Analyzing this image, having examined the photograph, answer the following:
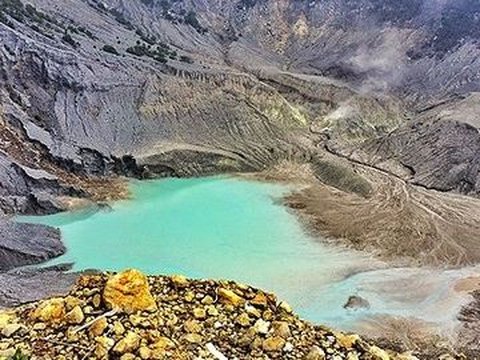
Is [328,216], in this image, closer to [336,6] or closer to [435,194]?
[435,194]

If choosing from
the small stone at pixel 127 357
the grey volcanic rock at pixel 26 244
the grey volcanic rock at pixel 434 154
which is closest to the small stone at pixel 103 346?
the small stone at pixel 127 357

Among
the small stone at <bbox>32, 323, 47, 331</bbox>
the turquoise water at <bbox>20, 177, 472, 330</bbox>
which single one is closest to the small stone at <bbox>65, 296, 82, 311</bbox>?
the small stone at <bbox>32, 323, 47, 331</bbox>

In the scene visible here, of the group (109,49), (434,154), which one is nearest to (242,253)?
(434,154)

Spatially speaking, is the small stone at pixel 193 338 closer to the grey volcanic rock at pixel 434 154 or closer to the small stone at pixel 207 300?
the small stone at pixel 207 300

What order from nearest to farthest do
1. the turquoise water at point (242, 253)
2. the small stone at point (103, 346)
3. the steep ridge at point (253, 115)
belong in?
the small stone at point (103, 346) < the turquoise water at point (242, 253) < the steep ridge at point (253, 115)

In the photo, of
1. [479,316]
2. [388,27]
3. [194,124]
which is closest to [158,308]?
[479,316]

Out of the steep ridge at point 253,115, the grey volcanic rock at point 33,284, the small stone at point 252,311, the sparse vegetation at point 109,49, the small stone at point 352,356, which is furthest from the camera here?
the sparse vegetation at point 109,49

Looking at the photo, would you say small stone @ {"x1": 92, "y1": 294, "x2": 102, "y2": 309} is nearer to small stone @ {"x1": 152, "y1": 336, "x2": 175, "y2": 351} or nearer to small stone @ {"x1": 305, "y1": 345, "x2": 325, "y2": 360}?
small stone @ {"x1": 152, "y1": 336, "x2": 175, "y2": 351}
